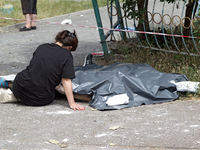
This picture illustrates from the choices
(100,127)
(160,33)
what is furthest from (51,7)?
(100,127)

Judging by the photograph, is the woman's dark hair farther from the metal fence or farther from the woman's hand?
the metal fence

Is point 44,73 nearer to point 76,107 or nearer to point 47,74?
point 47,74

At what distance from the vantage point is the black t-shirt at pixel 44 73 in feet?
13.2

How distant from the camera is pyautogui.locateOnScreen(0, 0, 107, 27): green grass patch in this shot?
10.2 metres

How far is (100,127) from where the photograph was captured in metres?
3.53

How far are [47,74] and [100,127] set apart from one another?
994 mm

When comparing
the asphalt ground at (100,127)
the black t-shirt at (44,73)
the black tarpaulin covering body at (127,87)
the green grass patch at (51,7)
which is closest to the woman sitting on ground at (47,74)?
the black t-shirt at (44,73)

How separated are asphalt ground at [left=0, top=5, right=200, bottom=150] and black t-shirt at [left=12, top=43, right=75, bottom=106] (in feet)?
0.67

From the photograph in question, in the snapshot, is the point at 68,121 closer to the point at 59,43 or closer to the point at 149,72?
the point at 59,43

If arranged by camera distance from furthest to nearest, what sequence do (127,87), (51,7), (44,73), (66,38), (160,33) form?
(51,7)
(160,33)
(127,87)
(66,38)
(44,73)

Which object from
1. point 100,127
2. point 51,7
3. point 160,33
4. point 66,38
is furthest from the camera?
point 51,7

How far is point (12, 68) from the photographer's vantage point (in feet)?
20.0

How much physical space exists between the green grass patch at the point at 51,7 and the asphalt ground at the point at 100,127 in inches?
251

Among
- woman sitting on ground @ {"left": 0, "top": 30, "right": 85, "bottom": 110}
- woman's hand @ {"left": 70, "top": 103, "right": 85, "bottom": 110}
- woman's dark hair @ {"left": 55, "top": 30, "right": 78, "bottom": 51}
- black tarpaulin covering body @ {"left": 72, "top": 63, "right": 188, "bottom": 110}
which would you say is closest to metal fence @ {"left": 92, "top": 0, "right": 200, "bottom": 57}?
black tarpaulin covering body @ {"left": 72, "top": 63, "right": 188, "bottom": 110}
